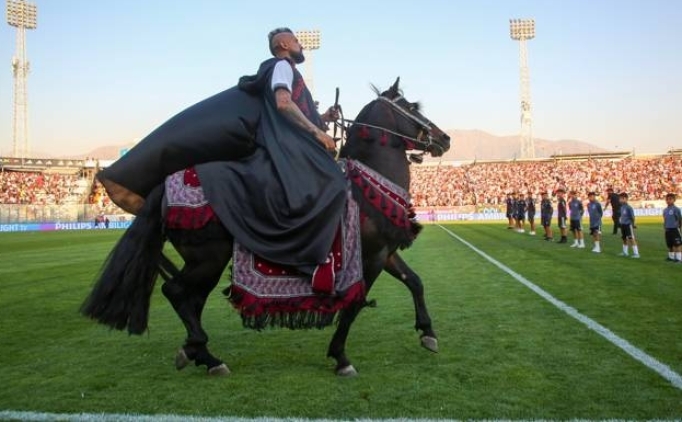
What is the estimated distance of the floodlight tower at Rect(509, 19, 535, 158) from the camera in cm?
7556

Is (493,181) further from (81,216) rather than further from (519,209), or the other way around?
(81,216)

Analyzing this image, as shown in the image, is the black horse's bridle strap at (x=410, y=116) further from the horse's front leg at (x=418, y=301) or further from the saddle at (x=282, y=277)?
the horse's front leg at (x=418, y=301)

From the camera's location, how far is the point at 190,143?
509 cm

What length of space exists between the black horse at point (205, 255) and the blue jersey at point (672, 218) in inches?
502

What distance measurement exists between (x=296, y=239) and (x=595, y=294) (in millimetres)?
6537

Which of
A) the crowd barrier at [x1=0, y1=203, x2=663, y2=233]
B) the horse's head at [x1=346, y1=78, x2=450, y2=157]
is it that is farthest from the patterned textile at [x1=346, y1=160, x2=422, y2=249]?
the crowd barrier at [x1=0, y1=203, x2=663, y2=233]

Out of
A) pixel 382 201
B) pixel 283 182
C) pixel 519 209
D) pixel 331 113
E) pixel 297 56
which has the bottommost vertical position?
pixel 382 201

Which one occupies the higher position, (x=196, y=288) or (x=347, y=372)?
(x=196, y=288)

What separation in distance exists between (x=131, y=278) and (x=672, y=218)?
49.8 ft

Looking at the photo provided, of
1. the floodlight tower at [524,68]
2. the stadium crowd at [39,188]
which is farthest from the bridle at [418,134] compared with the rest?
the floodlight tower at [524,68]

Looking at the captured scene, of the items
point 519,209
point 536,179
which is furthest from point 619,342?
point 536,179

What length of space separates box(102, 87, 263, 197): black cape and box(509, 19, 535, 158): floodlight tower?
247ft

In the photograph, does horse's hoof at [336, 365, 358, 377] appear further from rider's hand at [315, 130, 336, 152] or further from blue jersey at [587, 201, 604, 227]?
blue jersey at [587, 201, 604, 227]

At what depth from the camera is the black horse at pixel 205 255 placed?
5074mm
